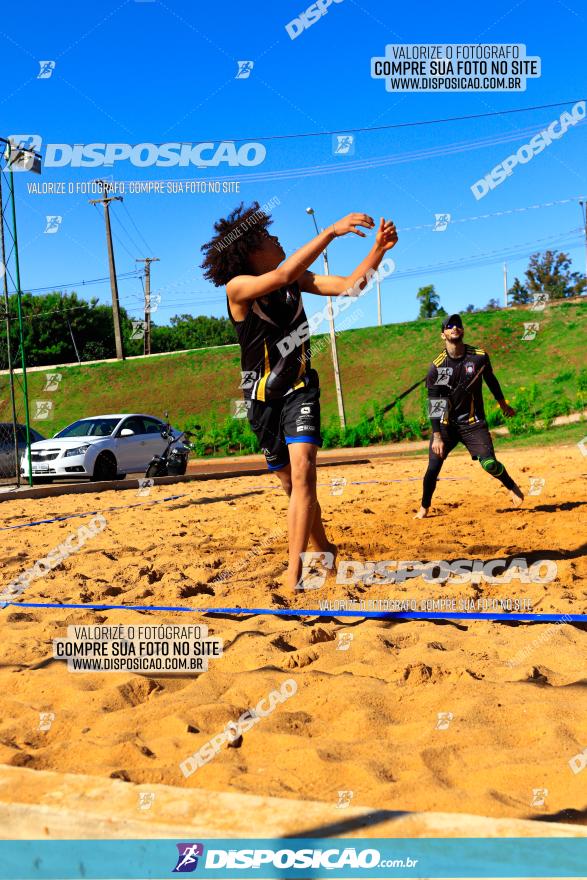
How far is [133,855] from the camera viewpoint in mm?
2059

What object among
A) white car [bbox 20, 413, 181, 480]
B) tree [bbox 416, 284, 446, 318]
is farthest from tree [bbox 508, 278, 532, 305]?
white car [bbox 20, 413, 181, 480]

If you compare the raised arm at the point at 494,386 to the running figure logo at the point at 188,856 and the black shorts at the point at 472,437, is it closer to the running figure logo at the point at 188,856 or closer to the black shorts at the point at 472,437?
the black shorts at the point at 472,437

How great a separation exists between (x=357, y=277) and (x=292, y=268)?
1.54 feet

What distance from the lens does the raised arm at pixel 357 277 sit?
14.7ft

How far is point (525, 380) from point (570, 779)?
41841 millimetres

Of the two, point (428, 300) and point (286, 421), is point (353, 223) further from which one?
point (428, 300)

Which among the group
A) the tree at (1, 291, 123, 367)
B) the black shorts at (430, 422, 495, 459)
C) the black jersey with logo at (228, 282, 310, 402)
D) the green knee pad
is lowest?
the green knee pad

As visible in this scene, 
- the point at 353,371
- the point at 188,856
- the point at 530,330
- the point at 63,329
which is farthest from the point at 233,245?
the point at 63,329

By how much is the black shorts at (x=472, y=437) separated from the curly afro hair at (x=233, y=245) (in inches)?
138

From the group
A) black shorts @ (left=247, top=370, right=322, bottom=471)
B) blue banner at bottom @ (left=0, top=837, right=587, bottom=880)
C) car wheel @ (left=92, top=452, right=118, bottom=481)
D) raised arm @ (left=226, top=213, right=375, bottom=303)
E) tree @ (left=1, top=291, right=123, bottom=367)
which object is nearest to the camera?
blue banner at bottom @ (left=0, top=837, right=587, bottom=880)

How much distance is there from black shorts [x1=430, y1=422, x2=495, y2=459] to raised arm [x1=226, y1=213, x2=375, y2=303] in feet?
11.6

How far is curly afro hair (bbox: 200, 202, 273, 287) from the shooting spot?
4.76 m

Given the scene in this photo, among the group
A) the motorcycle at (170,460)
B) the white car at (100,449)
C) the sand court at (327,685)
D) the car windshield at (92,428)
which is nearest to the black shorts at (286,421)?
the sand court at (327,685)

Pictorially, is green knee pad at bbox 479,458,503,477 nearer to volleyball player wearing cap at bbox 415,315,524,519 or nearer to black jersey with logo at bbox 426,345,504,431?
volleyball player wearing cap at bbox 415,315,524,519
